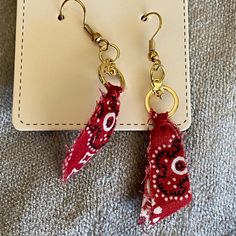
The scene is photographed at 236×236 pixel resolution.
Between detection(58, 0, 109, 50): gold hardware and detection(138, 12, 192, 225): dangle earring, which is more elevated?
detection(58, 0, 109, 50): gold hardware

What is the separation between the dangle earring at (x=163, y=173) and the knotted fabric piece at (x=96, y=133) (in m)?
0.04

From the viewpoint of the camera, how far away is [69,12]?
24.2 inches

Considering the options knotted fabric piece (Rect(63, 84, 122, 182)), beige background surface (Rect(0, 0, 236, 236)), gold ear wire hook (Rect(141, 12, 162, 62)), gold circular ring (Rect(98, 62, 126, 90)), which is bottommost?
beige background surface (Rect(0, 0, 236, 236))

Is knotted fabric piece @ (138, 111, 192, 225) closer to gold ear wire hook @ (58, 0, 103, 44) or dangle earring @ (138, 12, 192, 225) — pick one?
dangle earring @ (138, 12, 192, 225)

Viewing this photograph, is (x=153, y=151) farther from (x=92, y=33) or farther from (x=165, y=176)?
(x=92, y=33)

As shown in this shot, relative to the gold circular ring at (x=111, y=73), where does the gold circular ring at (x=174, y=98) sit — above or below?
below

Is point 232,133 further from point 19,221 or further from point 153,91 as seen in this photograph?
point 19,221

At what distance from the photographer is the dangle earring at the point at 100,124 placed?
1.85 feet

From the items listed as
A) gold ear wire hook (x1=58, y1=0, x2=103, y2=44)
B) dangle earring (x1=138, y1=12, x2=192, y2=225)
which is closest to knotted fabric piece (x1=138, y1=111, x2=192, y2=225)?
dangle earring (x1=138, y1=12, x2=192, y2=225)

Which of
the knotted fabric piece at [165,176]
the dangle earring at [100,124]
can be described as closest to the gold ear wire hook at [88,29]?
the dangle earring at [100,124]

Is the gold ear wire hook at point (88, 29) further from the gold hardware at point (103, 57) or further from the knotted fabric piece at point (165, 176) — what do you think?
the knotted fabric piece at point (165, 176)

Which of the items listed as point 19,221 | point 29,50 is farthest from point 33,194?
point 29,50

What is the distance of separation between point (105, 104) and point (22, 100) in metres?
0.09

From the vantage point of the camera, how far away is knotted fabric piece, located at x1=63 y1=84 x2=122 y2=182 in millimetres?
563
